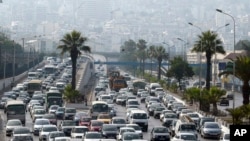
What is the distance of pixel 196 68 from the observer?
183875 millimetres

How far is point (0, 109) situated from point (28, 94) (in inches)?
490

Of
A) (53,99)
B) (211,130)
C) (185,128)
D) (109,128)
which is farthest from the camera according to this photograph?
(53,99)

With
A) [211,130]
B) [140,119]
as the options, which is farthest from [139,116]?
[211,130]

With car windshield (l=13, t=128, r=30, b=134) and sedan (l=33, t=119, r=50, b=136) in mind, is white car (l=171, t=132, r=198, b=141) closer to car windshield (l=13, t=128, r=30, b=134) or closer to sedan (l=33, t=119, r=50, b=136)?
car windshield (l=13, t=128, r=30, b=134)

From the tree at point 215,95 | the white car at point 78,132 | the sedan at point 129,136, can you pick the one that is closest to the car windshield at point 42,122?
the white car at point 78,132

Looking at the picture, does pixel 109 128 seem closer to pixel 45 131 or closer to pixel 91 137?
pixel 45 131

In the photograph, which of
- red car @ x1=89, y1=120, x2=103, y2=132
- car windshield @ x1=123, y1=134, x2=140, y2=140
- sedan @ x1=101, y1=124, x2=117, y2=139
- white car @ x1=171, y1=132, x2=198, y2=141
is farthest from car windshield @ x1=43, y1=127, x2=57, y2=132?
white car @ x1=171, y1=132, x2=198, y2=141

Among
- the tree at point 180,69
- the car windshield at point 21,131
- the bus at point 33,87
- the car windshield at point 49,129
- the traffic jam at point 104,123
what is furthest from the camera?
the tree at point 180,69

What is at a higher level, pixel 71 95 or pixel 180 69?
pixel 180 69

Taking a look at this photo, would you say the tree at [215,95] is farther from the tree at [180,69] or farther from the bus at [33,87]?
the tree at [180,69]

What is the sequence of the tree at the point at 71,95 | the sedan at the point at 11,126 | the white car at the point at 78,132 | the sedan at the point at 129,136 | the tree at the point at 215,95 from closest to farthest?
1. the sedan at the point at 129,136
2. the white car at the point at 78,132
3. the sedan at the point at 11,126
4. the tree at the point at 215,95
5. the tree at the point at 71,95

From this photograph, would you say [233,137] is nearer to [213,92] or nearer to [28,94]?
[213,92]

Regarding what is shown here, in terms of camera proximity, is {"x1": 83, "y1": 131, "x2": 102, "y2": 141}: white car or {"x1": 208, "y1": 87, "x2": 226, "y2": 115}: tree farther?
{"x1": 208, "y1": 87, "x2": 226, "y2": 115}: tree

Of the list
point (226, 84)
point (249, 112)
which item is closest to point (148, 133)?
point (249, 112)
